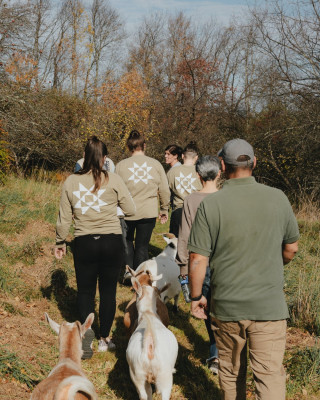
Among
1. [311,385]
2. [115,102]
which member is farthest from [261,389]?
[115,102]

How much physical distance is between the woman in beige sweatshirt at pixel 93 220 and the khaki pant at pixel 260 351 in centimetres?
160

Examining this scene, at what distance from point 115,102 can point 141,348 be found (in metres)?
19.4

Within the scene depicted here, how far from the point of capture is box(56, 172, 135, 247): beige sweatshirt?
154 inches

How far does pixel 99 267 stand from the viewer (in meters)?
4.14

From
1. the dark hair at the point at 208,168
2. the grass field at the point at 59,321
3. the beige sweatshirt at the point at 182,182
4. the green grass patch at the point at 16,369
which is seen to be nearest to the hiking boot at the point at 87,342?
the grass field at the point at 59,321

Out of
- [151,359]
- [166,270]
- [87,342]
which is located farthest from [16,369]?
[166,270]

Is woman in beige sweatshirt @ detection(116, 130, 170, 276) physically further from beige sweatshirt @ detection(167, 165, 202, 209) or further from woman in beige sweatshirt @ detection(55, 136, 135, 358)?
woman in beige sweatshirt @ detection(55, 136, 135, 358)

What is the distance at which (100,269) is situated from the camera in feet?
13.6

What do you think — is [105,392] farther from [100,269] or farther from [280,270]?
[280,270]

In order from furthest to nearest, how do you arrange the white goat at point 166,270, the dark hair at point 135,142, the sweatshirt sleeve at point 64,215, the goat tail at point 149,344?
the dark hair at point 135,142 < the white goat at point 166,270 < the sweatshirt sleeve at point 64,215 < the goat tail at point 149,344

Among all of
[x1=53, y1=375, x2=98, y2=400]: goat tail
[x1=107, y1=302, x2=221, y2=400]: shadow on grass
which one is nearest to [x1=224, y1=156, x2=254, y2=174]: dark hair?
[x1=53, y1=375, x2=98, y2=400]: goat tail

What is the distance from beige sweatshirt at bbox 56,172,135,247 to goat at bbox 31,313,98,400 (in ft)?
3.47

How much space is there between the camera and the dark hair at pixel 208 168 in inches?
146

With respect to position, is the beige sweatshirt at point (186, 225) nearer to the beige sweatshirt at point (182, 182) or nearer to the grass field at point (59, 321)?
the grass field at point (59, 321)
